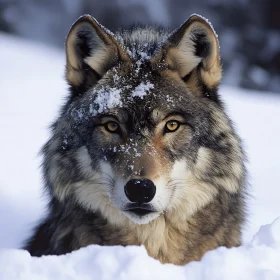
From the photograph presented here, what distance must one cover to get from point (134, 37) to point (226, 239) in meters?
1.42

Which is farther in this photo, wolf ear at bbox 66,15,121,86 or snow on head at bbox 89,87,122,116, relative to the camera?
wolf ear at bbox 66,15,121,86

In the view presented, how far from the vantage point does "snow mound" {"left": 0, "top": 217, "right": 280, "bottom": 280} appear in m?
2.56

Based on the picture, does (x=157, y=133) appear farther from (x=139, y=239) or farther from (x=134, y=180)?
(x=139, y=239)

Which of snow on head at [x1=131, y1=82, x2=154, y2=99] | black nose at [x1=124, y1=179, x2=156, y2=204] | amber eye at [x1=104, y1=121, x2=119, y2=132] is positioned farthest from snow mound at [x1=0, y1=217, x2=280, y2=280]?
snow on head at [x1=131, y1=82, x2=154, y2=99]

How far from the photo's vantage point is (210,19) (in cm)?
1537

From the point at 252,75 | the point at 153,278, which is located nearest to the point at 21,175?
the point at 153,278

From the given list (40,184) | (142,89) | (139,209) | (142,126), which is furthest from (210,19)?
(139,209)

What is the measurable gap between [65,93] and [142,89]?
6.02m

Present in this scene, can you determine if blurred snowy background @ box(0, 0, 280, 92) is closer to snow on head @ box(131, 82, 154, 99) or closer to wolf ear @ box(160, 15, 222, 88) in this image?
wolf ear @ box(160, 15, 222, 88)

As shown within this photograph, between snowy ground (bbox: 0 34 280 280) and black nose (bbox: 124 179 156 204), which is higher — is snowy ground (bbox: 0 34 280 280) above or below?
below

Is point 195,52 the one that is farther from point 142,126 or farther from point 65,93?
point 65,93

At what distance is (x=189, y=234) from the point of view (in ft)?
11.9

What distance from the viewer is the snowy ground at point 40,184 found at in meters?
2.60

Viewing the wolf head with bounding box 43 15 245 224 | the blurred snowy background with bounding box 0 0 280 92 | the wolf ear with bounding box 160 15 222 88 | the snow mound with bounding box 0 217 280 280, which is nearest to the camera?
the snow mound with bounding box 0 217 280 280
